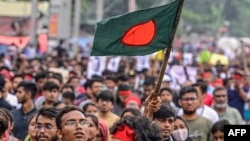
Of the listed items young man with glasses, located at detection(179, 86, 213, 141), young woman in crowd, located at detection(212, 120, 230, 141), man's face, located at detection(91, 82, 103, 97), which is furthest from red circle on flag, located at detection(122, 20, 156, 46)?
man's face, located at detection(91, 82, 103, 97)

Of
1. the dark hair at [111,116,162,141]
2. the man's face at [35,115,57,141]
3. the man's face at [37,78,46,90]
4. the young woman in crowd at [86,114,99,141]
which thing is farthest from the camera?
the man's face at [37,78,46,90]

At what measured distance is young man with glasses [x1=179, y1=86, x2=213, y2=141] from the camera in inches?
383

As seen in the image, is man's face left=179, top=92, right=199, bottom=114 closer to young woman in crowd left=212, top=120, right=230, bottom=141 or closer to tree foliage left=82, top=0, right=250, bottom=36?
young woman in crowd left=212, top=120, right=230, bottom=141

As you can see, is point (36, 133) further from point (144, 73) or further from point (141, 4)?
point (141, 4)

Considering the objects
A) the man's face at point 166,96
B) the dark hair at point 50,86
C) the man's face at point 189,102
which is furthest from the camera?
the man's face at point 166,96

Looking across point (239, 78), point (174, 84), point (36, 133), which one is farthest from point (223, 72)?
point (36, 133)

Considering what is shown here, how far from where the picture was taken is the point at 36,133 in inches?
297

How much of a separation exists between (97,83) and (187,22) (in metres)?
72.3

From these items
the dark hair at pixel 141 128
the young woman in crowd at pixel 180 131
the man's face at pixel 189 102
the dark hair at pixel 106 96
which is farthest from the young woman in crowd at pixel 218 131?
the dark hair at pixel 141 128

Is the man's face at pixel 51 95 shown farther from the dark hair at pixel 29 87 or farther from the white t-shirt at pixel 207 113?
the white t-shirt at pixel 207 113

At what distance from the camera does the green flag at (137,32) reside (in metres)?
7.32

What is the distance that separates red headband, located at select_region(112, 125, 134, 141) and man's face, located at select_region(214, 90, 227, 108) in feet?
19.6

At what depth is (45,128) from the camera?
754cm

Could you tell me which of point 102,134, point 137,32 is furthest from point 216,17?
point 102,134
